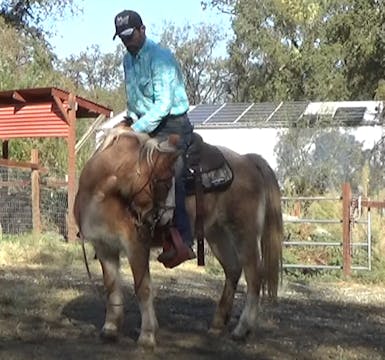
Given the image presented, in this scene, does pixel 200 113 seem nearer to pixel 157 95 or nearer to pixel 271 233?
pixel 271 233

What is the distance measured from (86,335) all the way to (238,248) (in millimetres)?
1447

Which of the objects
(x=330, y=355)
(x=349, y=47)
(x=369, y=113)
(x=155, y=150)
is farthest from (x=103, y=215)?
(x=369, y=113)

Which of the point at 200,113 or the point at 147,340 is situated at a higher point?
the point at 200,113

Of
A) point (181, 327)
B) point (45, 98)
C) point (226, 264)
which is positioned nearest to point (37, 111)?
point (45, 98)

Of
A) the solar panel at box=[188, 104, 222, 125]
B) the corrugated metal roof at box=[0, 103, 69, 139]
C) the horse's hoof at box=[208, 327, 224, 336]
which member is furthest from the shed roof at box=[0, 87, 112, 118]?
the solar panel at box=[188, 104, 222, 125]

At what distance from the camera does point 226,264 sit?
23.7 ft

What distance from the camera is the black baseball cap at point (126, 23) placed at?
6.04 meters

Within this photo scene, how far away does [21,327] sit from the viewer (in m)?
6.48

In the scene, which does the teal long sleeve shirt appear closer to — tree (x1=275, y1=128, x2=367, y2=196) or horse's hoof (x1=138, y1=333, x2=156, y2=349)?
horse's hoof (x1=138, y1=333, x2=156, y2=349)

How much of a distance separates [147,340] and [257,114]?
101 ft

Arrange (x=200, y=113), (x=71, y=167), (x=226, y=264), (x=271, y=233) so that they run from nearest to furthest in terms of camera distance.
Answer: (x=271, y=233) → (x=226, y=264) → (x=71, y=167) → (x=200, y=113)

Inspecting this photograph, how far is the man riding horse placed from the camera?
6.11 meters

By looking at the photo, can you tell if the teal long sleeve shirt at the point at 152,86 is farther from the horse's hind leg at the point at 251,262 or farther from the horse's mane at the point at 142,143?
the horse's hind leg at the point at 251,262

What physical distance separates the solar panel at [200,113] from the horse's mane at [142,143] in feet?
97.9
